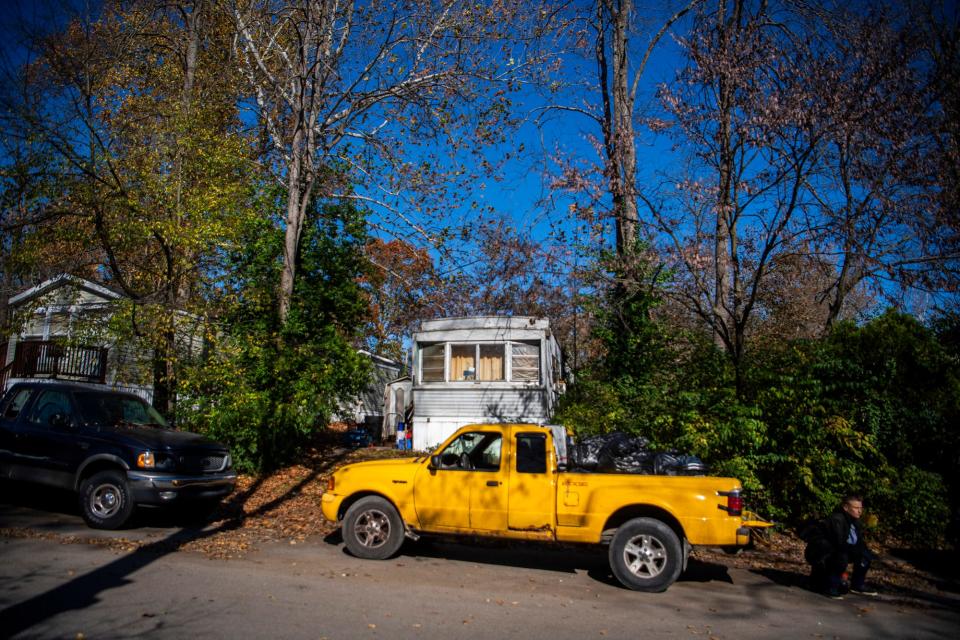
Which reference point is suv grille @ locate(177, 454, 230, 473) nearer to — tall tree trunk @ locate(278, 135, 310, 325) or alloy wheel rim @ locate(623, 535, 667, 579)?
tall tree trunk @ locate(278, 135, 310, 325)

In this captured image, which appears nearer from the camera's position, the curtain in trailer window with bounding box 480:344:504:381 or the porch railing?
the curtain in trailer window with bounding box 480:344:504:381

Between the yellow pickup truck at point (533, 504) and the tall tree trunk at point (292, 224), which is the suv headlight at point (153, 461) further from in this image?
the tall tree trunk at point (292, 224)

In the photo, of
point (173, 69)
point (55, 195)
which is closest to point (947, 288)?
point (55, 195)

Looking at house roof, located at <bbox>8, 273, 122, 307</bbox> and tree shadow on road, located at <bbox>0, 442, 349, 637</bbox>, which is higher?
house roof, located at <bbox>8, 273, 122, 307</bbox>

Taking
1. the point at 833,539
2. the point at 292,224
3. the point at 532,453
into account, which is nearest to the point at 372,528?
the point at 532,453

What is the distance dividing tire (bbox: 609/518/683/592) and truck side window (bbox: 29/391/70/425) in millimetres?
8147

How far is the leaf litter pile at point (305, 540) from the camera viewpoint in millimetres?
8023

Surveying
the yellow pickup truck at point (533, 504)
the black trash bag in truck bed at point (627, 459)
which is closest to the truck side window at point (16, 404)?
the yellow pickup truck at point (533, 504)

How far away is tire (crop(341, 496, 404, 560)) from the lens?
792cm

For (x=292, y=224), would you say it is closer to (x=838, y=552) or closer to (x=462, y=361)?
(x=462, y=361)

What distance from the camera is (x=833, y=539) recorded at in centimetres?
722

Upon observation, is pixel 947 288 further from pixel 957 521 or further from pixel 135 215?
pixel 135 215

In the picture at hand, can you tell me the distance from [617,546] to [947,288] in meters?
7.71

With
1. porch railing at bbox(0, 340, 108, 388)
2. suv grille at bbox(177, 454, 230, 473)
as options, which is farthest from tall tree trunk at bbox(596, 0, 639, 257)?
porch railing at bbox(0, 340, 108, 388)
